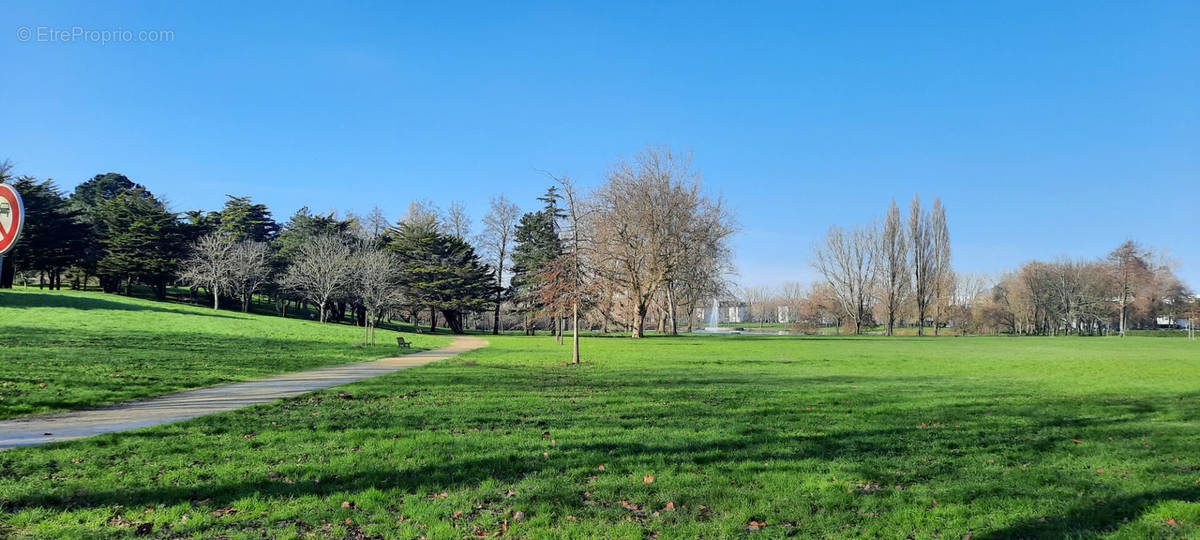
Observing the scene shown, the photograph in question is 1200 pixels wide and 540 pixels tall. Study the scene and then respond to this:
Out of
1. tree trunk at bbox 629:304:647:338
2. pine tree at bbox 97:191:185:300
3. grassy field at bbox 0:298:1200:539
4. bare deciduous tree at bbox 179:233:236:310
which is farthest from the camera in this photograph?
bare deciduous tree at bbox 179:233:236:310

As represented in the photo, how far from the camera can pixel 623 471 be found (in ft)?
20.2

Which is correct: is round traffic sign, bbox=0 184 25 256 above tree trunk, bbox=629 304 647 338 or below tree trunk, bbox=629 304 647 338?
above

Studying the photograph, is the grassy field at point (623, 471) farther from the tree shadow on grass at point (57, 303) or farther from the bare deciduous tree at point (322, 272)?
the bare deciduous tree at point (322, 272)

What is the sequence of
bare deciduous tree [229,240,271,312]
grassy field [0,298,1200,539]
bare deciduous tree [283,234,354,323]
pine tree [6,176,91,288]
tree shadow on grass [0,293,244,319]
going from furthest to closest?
bare deciduous tree [229,240,271,312], bare deciduous tree [283,234,354,323], pine tree [6,176,91,288], tree shadow on grass [0,293,244,319], grassy field [0,298,1200,539]

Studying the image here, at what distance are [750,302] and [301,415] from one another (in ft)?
565

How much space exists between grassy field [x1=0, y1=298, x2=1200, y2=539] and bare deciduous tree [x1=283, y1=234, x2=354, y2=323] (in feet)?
162

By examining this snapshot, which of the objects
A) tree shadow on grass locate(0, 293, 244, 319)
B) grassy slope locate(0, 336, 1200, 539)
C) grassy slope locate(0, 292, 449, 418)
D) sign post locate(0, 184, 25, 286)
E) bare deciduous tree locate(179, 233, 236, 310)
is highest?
bare deciduous tree locate(179, 233, 236, 310)

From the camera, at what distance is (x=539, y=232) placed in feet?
186

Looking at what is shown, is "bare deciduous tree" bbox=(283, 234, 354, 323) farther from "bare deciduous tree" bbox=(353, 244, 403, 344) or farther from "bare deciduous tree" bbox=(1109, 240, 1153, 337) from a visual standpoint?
"bare deciduous tree" bbox=(1109, 240, 1153, 337)

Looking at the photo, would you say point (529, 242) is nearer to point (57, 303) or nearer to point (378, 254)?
point (378, 254)

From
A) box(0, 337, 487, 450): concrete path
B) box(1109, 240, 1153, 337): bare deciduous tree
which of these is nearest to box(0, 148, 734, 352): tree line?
box(0, 337, 487, 450): concrete path

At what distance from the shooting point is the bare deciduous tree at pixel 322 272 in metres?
56.2

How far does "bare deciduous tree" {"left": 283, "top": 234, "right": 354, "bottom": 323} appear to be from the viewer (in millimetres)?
56219

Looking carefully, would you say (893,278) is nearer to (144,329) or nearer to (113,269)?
(144,329)
